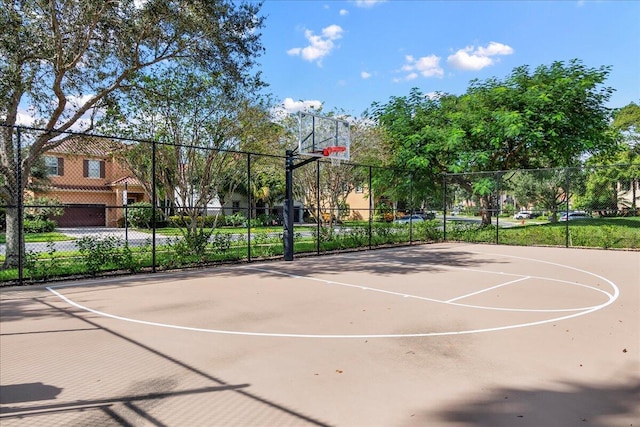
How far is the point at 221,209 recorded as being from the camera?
1315cm

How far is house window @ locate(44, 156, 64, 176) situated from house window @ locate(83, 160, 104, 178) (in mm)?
1536

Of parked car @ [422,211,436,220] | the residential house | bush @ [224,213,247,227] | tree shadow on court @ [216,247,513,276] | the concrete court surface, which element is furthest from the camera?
the residential house

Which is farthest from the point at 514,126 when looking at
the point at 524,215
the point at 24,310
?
the point at 24,310

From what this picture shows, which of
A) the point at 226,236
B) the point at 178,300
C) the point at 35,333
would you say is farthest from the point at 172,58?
the point at 35,333

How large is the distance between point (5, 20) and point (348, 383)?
32.4 feet

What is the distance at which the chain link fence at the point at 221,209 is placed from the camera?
9.99 meters

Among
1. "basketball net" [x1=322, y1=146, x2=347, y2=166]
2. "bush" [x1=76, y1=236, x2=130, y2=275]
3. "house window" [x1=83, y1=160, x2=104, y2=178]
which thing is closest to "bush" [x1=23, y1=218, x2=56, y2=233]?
"house window" [x1=83, y1=160, x2=104, y2=178]

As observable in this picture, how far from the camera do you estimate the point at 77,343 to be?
186 inches

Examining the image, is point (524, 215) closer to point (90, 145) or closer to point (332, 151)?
point (332, 151)

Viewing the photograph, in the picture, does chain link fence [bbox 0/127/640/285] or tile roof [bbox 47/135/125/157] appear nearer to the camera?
chain link fence [bbox 0/127/640/285]

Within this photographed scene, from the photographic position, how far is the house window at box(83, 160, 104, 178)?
26.8m

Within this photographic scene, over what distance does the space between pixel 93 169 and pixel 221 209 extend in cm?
1854

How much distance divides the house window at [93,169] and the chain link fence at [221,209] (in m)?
0.08

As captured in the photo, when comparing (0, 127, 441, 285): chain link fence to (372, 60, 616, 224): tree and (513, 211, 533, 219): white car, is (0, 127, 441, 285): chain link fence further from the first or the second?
(513, 211, 533, 219): white car
